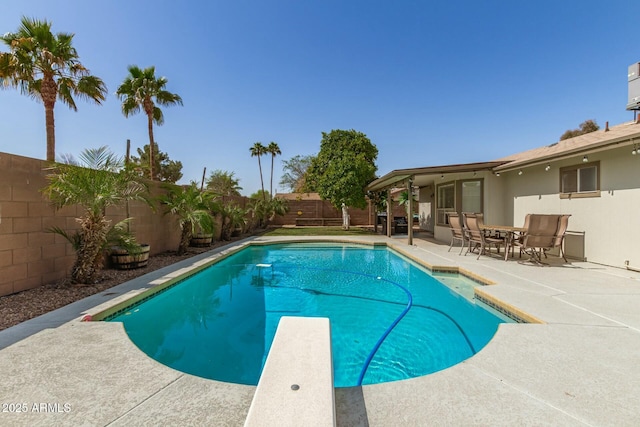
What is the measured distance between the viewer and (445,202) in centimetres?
1241

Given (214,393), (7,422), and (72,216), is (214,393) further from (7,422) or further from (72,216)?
(72,216)

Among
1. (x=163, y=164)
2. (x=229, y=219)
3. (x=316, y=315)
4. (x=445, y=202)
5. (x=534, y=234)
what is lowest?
(x=316, y=315)

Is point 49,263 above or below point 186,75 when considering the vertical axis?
below

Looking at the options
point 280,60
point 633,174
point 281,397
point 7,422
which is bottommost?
point 7,422

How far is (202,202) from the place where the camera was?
9.21m

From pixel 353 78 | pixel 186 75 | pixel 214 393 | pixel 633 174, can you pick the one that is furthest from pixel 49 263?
pixel 353 78

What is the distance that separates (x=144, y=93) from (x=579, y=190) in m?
18.1

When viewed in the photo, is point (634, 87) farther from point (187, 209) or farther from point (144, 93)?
point (144, 93)

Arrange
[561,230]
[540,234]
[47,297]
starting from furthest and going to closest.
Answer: [540,234] < [561,230] < [47,297]

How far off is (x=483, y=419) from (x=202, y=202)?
29.3 ft

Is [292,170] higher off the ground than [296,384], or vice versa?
[292,170]

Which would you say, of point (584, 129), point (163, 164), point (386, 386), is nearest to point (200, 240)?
point (386, 386)

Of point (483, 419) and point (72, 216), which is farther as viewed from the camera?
point (72, 216)

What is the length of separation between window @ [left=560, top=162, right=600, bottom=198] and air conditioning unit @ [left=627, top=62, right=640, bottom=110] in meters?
3.49
